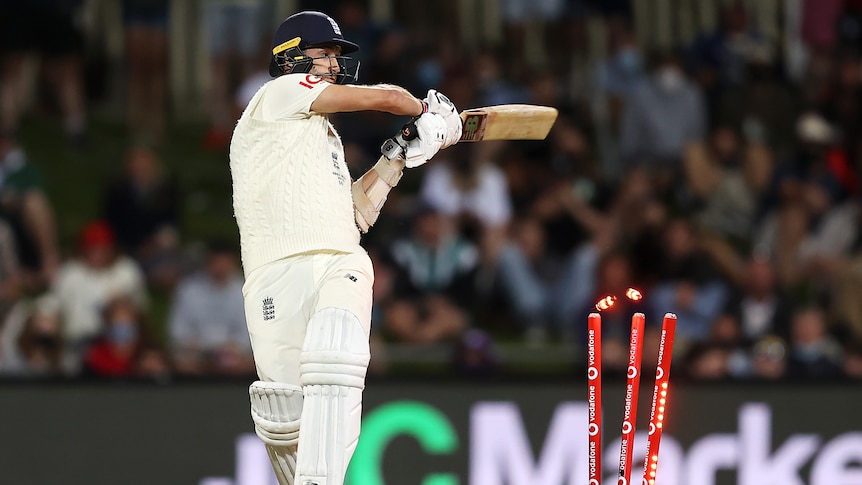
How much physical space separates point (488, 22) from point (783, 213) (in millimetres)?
3889

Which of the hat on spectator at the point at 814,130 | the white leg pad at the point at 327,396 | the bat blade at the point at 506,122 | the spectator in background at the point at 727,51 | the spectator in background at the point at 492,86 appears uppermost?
the spectator in background at the point at 727,51

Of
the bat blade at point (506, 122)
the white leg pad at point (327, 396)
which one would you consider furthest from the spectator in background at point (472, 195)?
the white leg pad at point (327, 396)

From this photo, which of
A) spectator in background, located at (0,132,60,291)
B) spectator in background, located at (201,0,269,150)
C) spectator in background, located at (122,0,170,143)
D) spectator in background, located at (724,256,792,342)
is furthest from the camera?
spectator in background, located at (201,0,269,150)

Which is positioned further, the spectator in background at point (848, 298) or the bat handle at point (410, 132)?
the spectator in background at point (848, 298)

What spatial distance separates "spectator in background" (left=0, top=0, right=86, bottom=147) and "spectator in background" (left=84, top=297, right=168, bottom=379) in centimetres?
331

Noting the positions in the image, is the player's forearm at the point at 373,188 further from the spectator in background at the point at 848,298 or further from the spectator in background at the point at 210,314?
the spectator in background at the point at 848,298

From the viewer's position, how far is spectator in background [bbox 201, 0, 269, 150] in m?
13.0

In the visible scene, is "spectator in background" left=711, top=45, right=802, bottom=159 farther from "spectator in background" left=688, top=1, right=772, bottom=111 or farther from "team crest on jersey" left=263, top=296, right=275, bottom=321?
"team crest on jersey" left=263, top=296, right=275, bottom=321

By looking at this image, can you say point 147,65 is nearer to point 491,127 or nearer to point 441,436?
point 441,436

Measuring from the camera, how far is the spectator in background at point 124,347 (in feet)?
31.7

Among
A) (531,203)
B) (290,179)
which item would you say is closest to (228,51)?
(531,203)

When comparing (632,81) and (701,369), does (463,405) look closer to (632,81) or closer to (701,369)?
(701,369)

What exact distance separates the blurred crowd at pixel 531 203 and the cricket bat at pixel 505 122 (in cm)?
325

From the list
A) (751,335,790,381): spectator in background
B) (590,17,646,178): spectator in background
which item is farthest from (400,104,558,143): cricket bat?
(590,17,646,178): spectator in background
